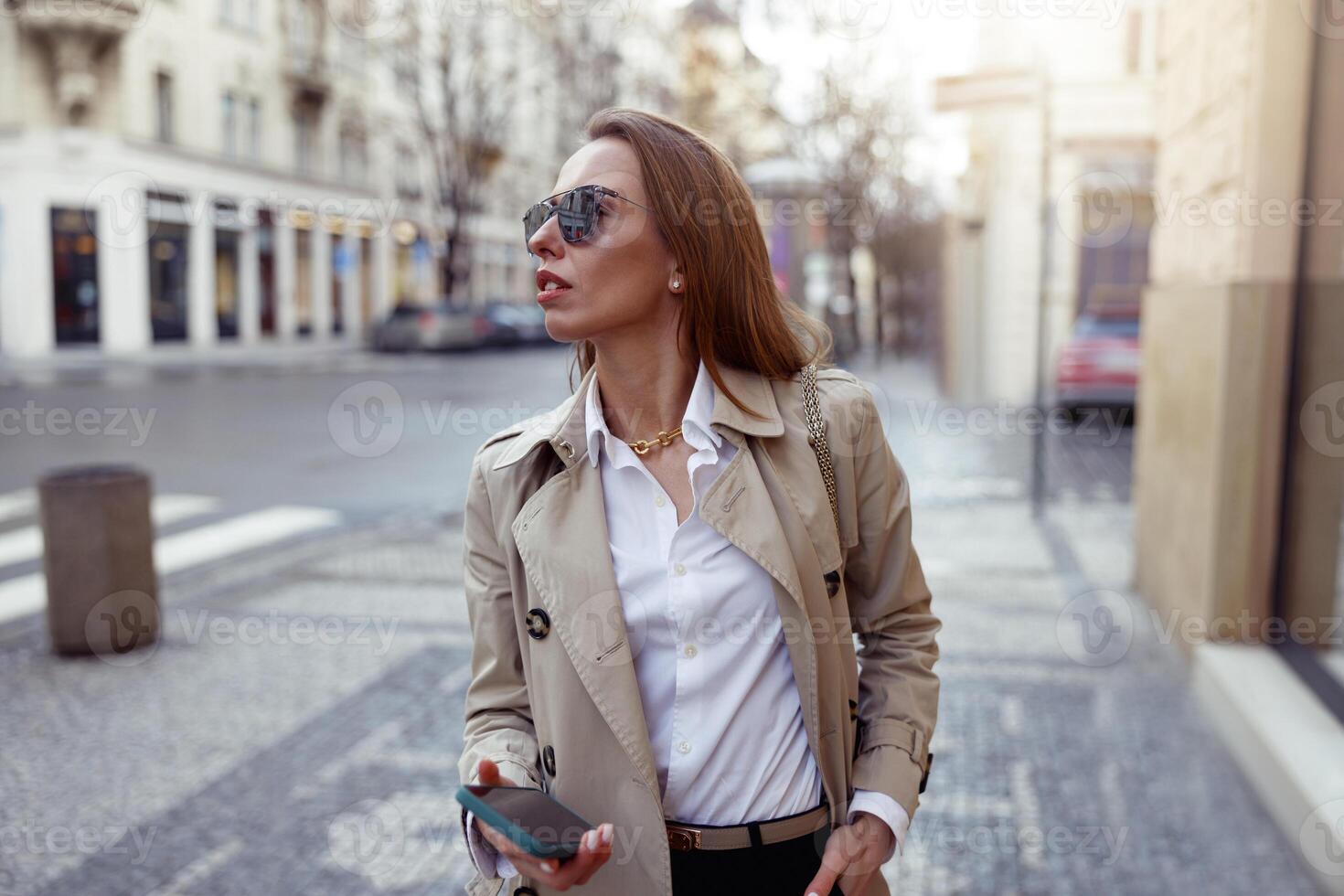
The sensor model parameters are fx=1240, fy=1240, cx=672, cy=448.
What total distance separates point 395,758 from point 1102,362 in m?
12.7

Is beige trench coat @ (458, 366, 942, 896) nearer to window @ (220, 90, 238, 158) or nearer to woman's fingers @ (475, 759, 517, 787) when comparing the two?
woman's fingers @ (475, 759, 517, 787)

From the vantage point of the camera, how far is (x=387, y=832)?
397 centimetres

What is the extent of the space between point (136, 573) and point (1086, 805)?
4564 millimetres

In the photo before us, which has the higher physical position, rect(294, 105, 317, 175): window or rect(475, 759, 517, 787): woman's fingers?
rect(294, 105, 317, 175): window

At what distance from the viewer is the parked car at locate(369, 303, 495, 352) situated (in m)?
34.7

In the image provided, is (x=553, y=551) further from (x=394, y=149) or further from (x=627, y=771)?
(x=394, y=149)

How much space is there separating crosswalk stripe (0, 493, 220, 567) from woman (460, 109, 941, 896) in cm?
600

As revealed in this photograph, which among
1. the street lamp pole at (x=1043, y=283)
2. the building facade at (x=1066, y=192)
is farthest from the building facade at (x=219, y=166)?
the street lamp pole at (x=1043, y=283)

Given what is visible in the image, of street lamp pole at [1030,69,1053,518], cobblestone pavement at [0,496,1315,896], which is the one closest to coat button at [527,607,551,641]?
cobblestone pavement at [0,496,1315,896]

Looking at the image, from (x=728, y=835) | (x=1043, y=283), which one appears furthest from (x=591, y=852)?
(x=1043, y=283)

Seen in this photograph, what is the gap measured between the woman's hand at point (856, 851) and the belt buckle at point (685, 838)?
0.62ft

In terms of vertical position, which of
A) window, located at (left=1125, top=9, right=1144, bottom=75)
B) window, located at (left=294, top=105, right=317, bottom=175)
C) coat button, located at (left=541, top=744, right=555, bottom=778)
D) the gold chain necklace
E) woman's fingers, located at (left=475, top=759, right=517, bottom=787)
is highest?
window, located at (left=294, top=105, right=317, bottom=175)

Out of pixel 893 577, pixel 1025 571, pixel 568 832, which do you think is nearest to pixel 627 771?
pixel 568 832

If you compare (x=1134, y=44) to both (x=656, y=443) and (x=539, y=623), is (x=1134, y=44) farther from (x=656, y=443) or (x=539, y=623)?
(x=539, y=623)
